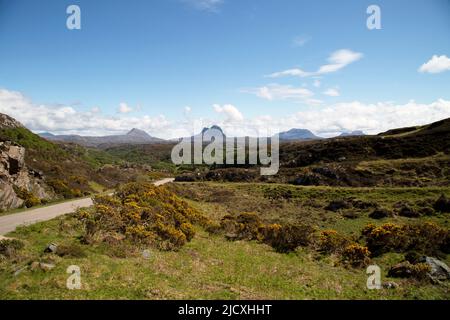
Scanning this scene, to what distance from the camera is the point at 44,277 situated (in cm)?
1132

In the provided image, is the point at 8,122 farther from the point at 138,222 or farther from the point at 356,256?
the point at 356,256

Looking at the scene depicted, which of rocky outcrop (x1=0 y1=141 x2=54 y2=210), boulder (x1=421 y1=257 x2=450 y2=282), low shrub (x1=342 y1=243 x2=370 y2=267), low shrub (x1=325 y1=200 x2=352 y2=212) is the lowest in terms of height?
low shrub (x1=325 y1=200 x2=352 y2=212)

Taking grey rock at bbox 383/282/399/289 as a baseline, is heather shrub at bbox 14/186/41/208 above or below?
above

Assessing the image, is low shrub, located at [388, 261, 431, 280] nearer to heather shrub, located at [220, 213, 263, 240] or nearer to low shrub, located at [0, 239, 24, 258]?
heather shrub, located at [220, 213, 263, 240]

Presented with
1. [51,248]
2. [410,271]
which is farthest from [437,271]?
[51,248]

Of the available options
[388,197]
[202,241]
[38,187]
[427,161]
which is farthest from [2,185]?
[427,161]

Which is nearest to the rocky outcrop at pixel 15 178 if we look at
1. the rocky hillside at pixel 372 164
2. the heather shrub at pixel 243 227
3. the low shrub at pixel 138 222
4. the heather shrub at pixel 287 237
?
the low shrub at pixel 138 222

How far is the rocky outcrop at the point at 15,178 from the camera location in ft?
84.6

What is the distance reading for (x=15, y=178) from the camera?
2997cm

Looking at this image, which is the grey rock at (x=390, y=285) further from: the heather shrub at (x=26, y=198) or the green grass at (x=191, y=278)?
the heather shrub at (x=26, y=198)

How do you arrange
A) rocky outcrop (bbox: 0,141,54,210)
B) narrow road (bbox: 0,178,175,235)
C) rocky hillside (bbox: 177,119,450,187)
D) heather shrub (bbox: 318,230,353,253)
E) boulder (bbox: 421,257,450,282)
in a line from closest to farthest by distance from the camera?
1. boulder (bbox: 421,257,450,282)
2. narrow road (bbox: 0,178,175,235)
3. heather shrub (bbox: 318,230,353,253)
4. rocky outcrop (bbox: 0,141,54,210)
5. rocky hillside (bbox: 177,119,450,187)

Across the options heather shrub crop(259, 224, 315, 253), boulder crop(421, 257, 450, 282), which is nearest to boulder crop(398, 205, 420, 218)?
heather shrub crop(259, 224, 315, 253)

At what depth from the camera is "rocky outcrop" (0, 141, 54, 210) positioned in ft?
84.6

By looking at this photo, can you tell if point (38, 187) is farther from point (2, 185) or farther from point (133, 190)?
point (133, 190)
